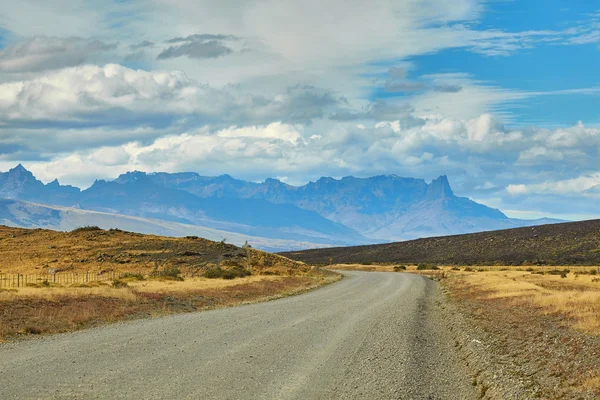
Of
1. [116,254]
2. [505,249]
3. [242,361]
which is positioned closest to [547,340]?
[242,361]

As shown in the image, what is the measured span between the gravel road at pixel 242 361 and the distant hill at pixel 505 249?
86035mm

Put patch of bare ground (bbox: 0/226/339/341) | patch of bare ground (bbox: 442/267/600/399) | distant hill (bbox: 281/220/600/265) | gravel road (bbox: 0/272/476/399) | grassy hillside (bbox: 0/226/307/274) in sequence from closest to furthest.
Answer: gravel road (bbox: 0/272/476/399), patch of bare ground (bbox: 442/267/600/399), patch of bare ground (bbox: 0/226/339/341), grassy hillside (bbox: 0/226/307/274), distant hill (bbox: 281/220/600/265)

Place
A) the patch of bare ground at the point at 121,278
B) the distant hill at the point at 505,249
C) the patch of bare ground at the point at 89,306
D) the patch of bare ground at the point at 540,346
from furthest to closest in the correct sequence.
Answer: the distant hill at the point at 505,249
the patch of bare ground at the point at 121,278
the patch of bare ground at the point at 89,306
the patch of bare ground at the point at 540,346

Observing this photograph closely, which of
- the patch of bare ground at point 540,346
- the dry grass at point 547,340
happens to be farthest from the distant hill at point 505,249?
the patch of bare ground at point 540,346

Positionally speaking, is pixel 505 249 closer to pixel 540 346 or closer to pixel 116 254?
pixel 116 254

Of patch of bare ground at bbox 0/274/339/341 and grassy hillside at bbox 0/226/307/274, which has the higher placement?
grassy hillside at bbox 0/226/307/274

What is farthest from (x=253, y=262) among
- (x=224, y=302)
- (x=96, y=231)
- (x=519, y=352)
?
(x=519, y=352)

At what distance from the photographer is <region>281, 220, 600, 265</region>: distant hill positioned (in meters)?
108

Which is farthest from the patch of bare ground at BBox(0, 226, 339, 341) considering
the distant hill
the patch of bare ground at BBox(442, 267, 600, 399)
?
the distant hill

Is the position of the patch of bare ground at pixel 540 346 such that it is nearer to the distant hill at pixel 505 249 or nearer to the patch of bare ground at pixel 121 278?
the patch of bare ground at pixel 121 278

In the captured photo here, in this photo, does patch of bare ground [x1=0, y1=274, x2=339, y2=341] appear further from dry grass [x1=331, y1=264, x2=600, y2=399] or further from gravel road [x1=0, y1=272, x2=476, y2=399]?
dry grass [x1=331, y1=264, x2=600, y2=399]

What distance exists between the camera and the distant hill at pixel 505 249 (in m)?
108

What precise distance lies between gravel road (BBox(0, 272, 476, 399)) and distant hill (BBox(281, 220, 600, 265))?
282 ft

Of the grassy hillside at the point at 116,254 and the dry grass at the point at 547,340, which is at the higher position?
the grassy hillside at the point at 116,254
